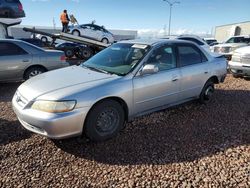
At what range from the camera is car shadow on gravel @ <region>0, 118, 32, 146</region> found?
3.71 metres

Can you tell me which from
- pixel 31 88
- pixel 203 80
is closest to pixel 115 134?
pixel 31 88

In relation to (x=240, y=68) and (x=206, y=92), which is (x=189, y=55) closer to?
(x=206, y=92)

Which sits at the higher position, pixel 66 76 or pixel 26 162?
pixel 66 76

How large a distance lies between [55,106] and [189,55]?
3.11m

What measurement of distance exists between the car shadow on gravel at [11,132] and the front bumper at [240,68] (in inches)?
277

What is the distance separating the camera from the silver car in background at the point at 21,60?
6.59m

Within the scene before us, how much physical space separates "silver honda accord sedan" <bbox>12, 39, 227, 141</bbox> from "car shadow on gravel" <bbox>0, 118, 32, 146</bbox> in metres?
0.49

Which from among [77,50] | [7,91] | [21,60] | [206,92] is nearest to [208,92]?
[206,92]

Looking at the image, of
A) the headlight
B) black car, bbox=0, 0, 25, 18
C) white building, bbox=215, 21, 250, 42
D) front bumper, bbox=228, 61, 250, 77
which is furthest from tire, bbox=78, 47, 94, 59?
white building, bbox=215, 21, 250, 42

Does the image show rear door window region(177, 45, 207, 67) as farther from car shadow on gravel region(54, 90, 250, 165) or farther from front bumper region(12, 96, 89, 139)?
front bumper region(12, 96, 89, 139)

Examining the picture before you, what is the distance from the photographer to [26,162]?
310 centimetres

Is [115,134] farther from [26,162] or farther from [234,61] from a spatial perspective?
[234,61]

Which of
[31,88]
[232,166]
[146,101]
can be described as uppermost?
[31,88]

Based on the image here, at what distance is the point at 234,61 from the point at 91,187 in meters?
7.38
